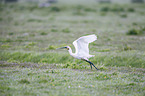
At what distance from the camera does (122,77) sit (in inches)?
379

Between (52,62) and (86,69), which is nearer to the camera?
(86,69)

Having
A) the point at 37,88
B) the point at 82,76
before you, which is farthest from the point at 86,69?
the point at 37,88

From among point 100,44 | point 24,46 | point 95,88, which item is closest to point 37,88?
point 95,88

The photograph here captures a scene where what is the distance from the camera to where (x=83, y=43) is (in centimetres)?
992

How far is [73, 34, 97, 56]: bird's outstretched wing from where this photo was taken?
9516 mm

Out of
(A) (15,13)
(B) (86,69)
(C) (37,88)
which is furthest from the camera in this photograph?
(A) (15,13)

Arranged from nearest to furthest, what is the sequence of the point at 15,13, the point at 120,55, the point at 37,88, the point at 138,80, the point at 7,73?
the point at 37,88, the point at 138,80, the point at 7,73, the point at 120,55, the point at 15,13

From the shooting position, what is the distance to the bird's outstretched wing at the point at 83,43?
375 inches

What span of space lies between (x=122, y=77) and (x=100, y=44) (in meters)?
7.84

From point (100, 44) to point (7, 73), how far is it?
9088 mm

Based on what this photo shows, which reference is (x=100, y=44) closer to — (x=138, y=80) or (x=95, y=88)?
(x=138, y=80)

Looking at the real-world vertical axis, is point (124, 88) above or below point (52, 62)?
above

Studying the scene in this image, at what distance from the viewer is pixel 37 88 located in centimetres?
812

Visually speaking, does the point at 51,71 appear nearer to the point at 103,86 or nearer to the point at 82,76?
the point at 82,76
